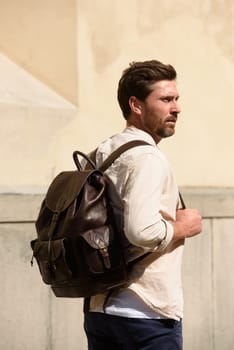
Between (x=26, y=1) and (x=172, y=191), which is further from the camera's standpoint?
(x=26, y=1)

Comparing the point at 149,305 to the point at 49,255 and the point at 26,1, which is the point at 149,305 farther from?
the point at 26,1

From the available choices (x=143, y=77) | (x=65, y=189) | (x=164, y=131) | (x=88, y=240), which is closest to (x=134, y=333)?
(x=88, y=240)

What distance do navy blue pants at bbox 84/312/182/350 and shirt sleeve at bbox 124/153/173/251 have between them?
0.95ft

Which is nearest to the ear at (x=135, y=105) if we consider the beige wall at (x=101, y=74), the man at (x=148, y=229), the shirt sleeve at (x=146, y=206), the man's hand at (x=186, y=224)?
the man at (x=148, y=229)

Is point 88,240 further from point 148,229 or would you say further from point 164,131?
point 164,131

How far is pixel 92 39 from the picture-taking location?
17.1 ft

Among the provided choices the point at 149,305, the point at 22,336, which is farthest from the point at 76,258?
the point at 22,336

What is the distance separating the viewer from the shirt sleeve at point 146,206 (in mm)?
2729

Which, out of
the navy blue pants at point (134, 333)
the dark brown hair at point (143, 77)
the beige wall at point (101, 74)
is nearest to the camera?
the navy blue pants at point (134, 333)

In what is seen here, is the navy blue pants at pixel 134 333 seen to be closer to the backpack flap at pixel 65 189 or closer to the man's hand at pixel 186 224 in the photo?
the man's hand at pixel 186 224

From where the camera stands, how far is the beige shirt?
2742 millimetres

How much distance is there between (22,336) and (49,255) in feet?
6.83

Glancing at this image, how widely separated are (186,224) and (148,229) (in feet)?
0.93

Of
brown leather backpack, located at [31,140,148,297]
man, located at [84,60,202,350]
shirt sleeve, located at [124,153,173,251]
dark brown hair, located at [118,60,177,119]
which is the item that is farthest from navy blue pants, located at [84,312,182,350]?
dark brown hair, located at [118,60,177,119]
